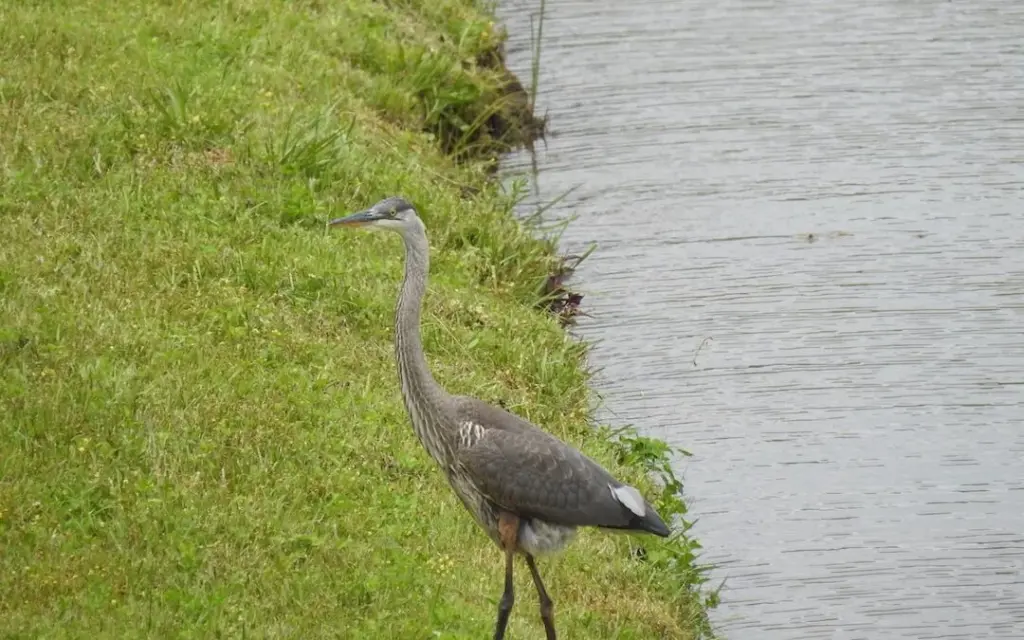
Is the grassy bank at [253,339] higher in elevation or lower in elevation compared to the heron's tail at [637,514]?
lower

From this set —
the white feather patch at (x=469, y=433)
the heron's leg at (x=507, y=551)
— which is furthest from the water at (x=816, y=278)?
the white feather patch at (x=469, y=433)

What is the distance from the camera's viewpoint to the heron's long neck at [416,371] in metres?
7.48

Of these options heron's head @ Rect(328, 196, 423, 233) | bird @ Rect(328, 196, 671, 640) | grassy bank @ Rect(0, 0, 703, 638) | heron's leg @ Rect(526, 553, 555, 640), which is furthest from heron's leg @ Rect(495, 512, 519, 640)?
heron's head @ Rect(328, 196, 423, 233)

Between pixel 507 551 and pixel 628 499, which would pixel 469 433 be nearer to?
pixel 507 551

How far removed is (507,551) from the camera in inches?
289

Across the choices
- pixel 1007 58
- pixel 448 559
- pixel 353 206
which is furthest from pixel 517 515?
pixel 1007 58

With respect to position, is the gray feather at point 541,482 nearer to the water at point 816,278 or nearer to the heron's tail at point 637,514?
the heron's tail at point 637,514

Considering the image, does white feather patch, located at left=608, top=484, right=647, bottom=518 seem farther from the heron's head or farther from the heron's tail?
the heron's head

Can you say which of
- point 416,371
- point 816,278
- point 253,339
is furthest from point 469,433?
point 816,278

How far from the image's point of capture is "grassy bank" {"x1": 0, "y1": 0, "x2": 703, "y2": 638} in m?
7.52

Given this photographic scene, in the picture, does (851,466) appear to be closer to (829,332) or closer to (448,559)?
(829,332)

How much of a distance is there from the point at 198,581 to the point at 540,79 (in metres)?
7.23

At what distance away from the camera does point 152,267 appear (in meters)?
9.59

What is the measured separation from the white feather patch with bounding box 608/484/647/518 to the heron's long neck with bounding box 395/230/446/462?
752 millimetres
